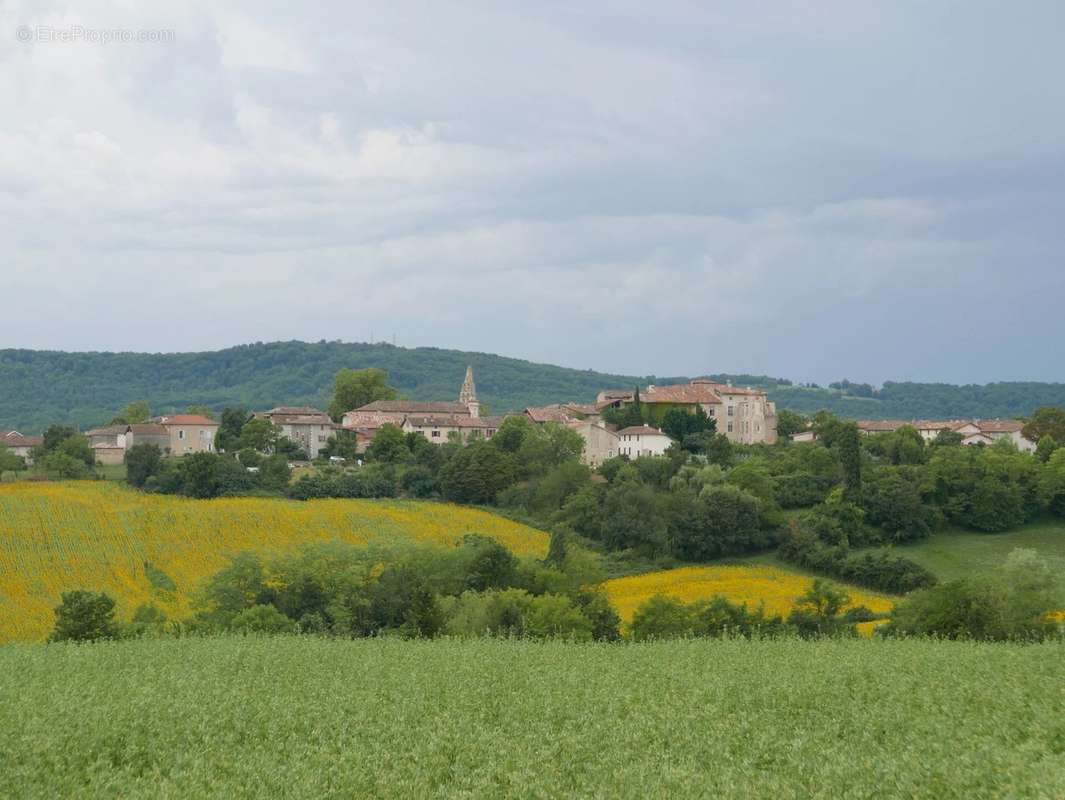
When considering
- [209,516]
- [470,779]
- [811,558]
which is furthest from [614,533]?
[470,779]

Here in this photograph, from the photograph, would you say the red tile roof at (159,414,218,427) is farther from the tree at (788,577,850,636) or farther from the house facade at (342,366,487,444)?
the tree at (788,577,850,636)

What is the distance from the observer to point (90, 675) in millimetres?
26172

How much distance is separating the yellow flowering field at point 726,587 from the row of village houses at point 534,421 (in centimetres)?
2859

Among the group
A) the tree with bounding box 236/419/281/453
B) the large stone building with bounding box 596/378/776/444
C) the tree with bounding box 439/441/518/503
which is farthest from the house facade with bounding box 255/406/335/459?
the large stone building with bounding box 596/378/776/444

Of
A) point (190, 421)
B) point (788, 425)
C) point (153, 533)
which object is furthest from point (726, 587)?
point (190, 421)

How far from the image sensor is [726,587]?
182 ft

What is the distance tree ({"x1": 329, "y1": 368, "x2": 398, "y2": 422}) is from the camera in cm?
12788

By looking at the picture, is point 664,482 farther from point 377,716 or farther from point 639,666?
point 377,716

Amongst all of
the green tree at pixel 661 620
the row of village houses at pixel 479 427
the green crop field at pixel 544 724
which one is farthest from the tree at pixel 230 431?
the green crop field at pixel 544 724

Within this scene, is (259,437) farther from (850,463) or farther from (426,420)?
(850,463)

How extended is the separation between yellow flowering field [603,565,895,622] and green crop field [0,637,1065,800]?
21.8m

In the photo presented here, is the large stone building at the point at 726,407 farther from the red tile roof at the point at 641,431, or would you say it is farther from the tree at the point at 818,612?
the tree at the point at 818,612

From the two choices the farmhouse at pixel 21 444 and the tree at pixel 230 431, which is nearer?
the tree at pixel 230 431

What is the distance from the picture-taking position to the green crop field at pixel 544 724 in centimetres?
1591
